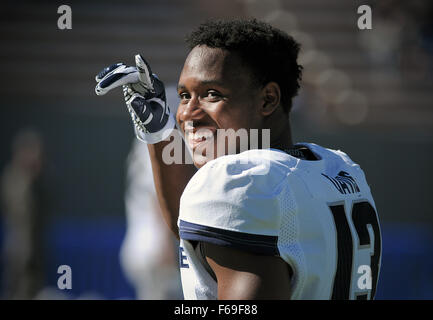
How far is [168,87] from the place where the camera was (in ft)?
21.7

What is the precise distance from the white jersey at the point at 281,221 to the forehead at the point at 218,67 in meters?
0.24

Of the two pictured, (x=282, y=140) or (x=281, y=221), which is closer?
(x=281, y=221)

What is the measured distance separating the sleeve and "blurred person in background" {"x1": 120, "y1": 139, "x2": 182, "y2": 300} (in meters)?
2.50

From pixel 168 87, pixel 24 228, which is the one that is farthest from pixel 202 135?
pixel 168 87

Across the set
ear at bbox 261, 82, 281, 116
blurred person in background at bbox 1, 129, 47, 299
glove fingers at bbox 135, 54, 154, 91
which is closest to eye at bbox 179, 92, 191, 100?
ear at bbox 261, 82, 281, 116

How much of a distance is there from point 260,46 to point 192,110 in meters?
0.26

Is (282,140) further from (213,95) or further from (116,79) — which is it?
(116,79)

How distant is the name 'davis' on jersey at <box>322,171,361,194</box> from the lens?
5.11ft

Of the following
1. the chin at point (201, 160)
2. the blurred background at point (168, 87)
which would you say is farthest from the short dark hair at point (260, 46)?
the blurred background at point (168, 87)

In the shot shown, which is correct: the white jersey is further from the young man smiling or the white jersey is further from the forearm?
the forearm

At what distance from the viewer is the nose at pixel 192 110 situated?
1.67 m

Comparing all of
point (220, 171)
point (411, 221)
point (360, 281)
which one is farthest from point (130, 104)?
point (411, 221)

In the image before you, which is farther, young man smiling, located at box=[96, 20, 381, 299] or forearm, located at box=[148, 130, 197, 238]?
forearm, located at box=[148, 130, 197, 238]

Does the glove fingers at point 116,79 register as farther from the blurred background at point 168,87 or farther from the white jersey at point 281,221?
the blurred background at point 168,87
